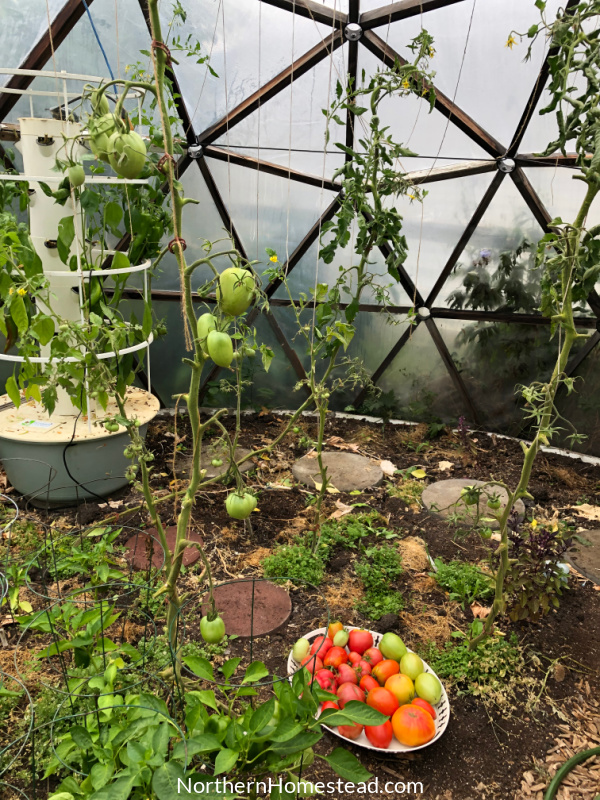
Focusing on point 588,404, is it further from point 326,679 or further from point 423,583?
point 326,679

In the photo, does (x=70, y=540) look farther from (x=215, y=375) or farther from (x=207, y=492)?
(x=215, y=375)

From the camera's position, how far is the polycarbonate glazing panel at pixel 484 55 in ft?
16.0

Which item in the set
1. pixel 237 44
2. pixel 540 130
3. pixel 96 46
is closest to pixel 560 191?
pixel 540 130

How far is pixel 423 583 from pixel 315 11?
4805 millimetres

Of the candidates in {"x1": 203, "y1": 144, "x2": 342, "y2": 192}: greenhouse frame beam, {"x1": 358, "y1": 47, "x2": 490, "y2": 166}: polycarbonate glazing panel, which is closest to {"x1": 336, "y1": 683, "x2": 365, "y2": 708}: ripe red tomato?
{"x1": 203, "y1": 144, "x2": 342, "y2": 192}: greenhouse frame beam

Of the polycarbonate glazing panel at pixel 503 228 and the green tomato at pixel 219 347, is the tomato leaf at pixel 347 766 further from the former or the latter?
the polycarbonate glazing panel at pixel 503 228

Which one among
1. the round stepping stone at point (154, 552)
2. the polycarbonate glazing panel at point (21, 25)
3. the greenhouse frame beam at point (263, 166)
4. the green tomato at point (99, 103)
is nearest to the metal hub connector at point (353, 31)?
the greenhouse frame beam at point (263, 166)

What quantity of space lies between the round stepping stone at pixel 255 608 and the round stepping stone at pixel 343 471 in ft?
4.22

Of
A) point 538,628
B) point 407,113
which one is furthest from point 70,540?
point 407,113

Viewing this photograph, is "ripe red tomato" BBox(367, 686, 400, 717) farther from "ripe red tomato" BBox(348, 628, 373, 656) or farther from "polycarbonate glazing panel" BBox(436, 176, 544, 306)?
"polycarbonate glazing panel" BBox(436, 176, 544, 306)

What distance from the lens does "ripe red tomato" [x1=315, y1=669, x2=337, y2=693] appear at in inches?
98.1

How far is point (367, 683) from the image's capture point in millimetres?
2586

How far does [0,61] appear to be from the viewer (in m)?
4.90

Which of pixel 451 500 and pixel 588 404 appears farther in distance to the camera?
pixel 588 404
